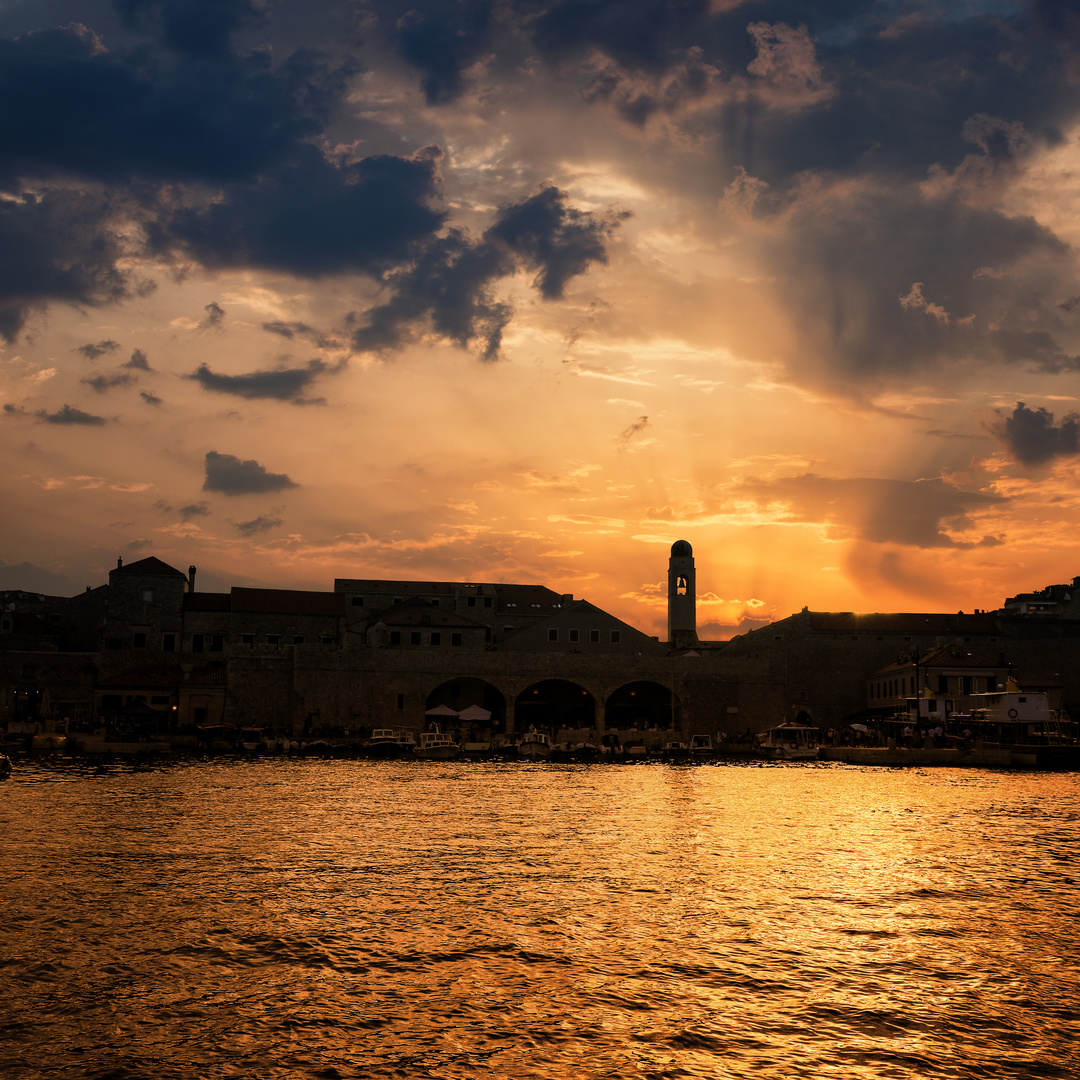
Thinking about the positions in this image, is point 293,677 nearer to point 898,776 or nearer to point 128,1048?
point 898,776

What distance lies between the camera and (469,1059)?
30.7 feet

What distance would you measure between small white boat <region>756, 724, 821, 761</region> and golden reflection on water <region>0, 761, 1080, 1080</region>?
119ft

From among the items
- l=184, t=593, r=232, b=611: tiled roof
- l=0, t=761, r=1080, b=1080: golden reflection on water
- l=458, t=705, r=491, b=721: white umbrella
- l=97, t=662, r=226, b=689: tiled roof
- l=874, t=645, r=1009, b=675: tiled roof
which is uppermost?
l=184, t=593, r=232, b=611: tiled roof

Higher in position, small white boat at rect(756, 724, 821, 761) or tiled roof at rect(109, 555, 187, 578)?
tiled roof at rect(109, 555, 187, 578)

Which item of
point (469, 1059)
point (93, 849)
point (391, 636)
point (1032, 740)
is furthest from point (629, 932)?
point (391, 636)

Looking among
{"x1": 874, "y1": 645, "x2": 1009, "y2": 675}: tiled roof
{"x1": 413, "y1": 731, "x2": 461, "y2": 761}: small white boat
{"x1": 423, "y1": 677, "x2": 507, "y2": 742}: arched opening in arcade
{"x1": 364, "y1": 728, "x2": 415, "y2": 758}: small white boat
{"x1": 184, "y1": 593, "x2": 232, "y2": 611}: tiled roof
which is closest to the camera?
{"x1": 413, "y1": 731, "x2": 461, "y2": 761}: small white boat

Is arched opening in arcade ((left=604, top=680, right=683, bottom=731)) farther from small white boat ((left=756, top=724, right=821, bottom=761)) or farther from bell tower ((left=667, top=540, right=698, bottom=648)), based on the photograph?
bell tower ((left=667, top=540, right=698, bottom=648))

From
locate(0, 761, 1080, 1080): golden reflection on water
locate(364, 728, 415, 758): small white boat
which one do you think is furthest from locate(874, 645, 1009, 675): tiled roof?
locate(0, 761, 1080, 1080): golden reflection on water

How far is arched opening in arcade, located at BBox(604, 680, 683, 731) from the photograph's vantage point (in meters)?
74.6

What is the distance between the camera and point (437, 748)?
5894 cm

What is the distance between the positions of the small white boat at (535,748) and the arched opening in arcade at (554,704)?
13.5 meters

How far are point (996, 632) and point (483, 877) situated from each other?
75111 mm

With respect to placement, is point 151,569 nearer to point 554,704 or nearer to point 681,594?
point 554,704

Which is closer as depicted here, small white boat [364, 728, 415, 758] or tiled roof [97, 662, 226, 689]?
small white boat [364, 728, 415, 758]
